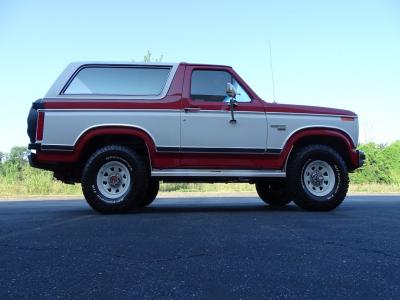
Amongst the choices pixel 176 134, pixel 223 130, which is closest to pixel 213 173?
pixel 223 130

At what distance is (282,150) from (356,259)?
3.39m

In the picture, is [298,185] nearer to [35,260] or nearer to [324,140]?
[324,140]

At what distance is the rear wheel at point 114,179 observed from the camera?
6309 mm

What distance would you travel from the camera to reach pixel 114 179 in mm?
6445

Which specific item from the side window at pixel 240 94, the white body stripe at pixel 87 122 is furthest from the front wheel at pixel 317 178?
the white body stripe at pixel 87 122

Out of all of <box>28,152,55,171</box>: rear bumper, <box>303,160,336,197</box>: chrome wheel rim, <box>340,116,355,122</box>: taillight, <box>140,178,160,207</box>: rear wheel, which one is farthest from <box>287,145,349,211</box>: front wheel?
<box>28,152,55,171</box>: rear bumper

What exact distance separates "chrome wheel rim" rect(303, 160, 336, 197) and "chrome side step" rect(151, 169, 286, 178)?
0.37 metres

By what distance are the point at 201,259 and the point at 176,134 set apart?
3.26 metres

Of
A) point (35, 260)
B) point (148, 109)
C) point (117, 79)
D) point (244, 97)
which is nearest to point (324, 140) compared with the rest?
point (244, 97)

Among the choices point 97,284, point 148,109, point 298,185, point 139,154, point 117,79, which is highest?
point 117,79

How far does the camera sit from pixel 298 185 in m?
6.64

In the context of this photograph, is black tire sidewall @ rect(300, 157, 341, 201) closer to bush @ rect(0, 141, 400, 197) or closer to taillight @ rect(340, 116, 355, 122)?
taillight @ rect(340, 116, 355, 122)

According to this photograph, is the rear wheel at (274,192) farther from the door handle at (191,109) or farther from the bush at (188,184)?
the bush at (188,184)

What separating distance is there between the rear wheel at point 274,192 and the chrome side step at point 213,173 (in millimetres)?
973
